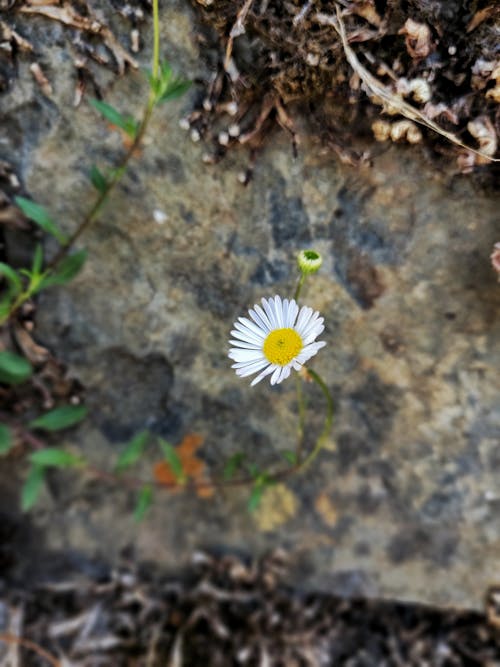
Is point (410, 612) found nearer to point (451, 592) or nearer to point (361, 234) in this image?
point (451, 592)

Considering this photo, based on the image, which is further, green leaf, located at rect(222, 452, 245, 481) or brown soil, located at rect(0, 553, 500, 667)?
brown soil, located at rect(0, 553, 500, 667)

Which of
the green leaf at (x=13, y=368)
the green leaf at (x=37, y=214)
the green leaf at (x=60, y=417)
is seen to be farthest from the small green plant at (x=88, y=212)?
the green leaf at (x=60, y=417)

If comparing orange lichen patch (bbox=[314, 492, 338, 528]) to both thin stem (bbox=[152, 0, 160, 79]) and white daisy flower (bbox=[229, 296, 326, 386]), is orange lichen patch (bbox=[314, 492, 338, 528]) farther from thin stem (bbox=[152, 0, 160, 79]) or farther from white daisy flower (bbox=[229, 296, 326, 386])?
thin stem (bbox=[152, 0, 160, 79])

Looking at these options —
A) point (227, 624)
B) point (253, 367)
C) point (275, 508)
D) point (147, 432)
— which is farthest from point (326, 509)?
point (253, 367)

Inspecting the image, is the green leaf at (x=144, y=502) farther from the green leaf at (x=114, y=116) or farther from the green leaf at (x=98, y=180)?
the green leaf at (x=114, y=116)

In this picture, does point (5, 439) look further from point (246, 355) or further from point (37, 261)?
point (246, 355)

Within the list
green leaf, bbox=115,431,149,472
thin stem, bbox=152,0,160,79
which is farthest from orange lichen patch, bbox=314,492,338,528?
thin stem, bbox=152,0,160,79
